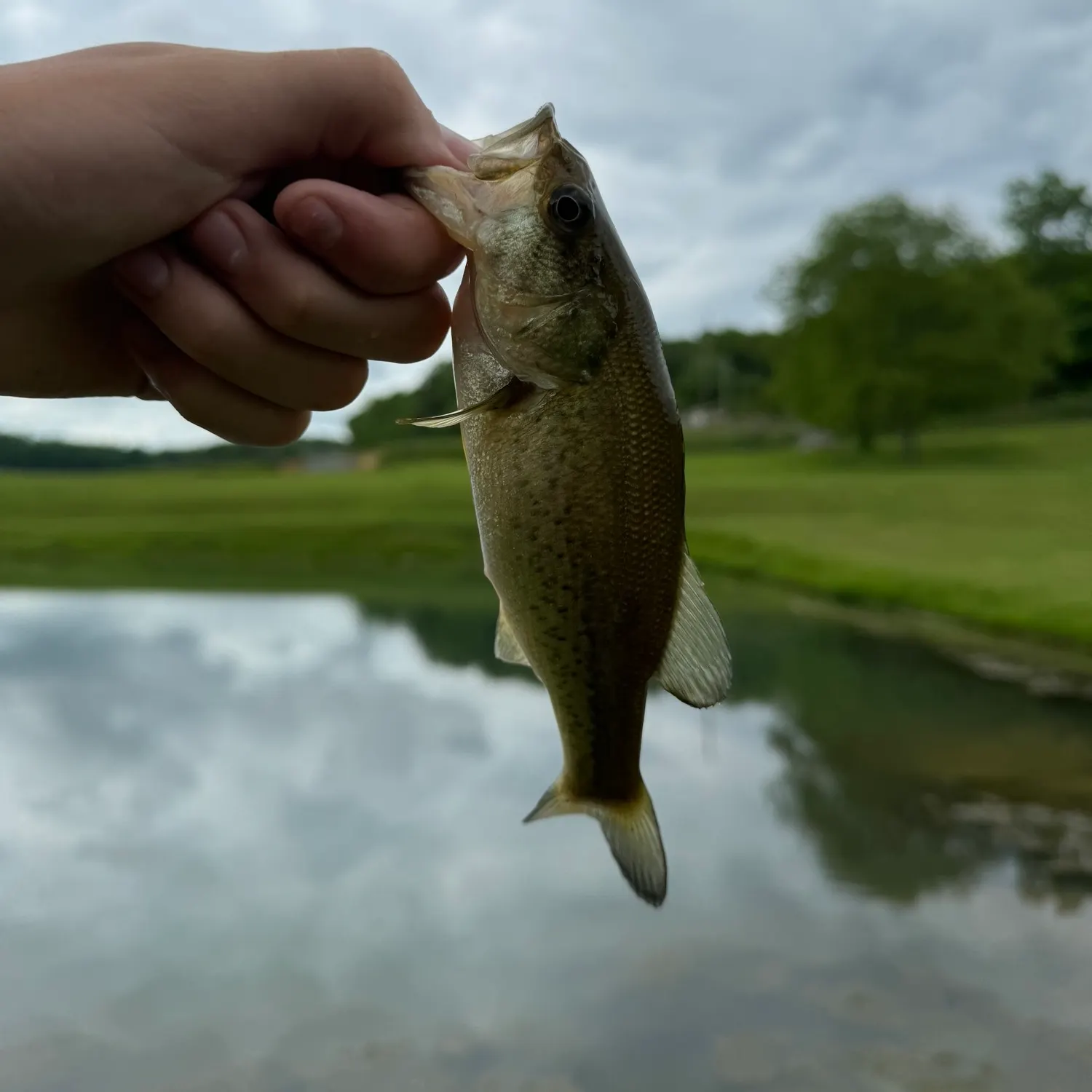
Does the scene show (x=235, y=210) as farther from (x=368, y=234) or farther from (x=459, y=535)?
(x=459, y=535)

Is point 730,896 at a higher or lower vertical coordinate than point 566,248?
lower

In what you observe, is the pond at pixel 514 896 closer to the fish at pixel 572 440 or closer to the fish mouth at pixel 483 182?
the fish at pixel 572 440

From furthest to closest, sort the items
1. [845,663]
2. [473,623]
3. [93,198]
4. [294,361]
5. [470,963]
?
[473,623]
[845,663]
[470,963]
[294,361]
[93,198]

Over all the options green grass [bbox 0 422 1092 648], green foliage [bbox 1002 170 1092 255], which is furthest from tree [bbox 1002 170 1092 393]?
green grass [bbox 0 422 1092 648]

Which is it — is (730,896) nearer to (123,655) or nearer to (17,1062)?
(17,1062)

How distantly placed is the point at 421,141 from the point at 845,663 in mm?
3611

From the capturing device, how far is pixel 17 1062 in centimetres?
202

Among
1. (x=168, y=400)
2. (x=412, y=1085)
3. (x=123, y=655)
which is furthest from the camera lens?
(x=123, y=655)

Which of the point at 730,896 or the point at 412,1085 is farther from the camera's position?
the point at 730,896

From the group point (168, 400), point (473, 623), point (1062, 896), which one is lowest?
point (1062, 896)

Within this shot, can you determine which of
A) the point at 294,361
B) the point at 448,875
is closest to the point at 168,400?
the point at 294,361

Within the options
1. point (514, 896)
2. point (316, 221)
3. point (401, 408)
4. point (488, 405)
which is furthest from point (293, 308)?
point (401, 408)

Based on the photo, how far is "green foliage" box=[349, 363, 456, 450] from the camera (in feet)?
7.89

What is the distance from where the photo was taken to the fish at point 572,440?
0.84 m
